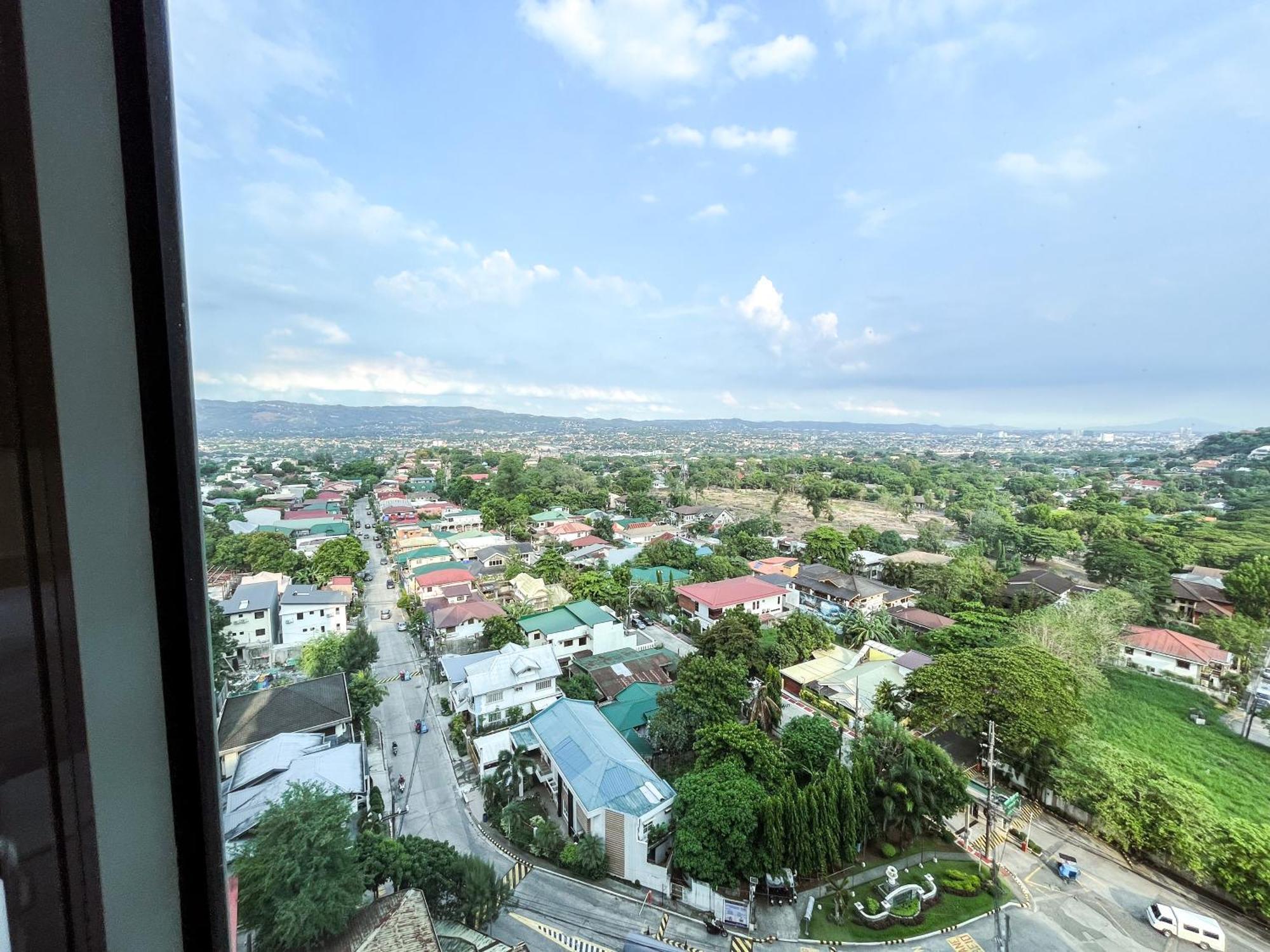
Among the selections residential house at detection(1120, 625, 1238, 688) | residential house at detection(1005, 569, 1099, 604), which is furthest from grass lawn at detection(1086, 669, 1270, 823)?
residential house at detection(1005, 569, 1099, 604)

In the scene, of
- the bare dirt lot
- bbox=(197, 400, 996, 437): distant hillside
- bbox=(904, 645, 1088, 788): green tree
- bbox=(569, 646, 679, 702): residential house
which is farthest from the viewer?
the bare dirt lot

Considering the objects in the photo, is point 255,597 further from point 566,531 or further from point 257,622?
point 566,531

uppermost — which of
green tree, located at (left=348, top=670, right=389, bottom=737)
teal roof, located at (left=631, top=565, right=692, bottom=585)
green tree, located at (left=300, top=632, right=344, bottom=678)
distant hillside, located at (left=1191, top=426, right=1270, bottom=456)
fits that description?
distant hillside, located at (left=1191, top=426, right=1270, bottom=456)

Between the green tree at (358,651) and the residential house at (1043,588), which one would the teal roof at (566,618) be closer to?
the green tree at (358,651)

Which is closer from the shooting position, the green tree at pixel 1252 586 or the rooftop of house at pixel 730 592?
the green tree at pixel 1252 586

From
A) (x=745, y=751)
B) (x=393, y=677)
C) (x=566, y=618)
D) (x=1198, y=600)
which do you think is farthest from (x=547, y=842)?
(x=1198, y=600)

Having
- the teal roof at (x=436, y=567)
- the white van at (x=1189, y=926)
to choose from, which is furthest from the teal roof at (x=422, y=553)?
the white van at (x=1189, y=926)

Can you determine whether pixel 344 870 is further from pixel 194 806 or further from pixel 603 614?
pixel 603 614

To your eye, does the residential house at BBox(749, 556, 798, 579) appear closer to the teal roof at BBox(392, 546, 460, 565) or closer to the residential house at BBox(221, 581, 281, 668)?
the teal roof at BBox(392, 546, 460, 565)
